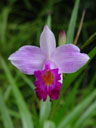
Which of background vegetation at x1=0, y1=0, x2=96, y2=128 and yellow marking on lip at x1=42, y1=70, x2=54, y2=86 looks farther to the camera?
background vegetation at x1=0, y1=0, x2=96, y2=128

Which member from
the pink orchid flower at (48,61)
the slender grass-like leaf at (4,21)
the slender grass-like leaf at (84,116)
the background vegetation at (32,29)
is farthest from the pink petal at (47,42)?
the slender grass-like leaf at (4,21)

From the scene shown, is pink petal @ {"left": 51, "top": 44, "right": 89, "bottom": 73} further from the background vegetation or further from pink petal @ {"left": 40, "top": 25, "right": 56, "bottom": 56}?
Result: the background vegetation

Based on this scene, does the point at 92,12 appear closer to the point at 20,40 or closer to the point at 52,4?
the point at 52,4

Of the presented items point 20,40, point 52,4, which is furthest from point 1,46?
point 52,4

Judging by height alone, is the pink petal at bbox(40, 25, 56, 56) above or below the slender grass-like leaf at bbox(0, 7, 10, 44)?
below

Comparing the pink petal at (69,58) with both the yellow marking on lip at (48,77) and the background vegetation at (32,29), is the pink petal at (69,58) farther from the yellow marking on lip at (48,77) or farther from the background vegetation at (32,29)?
the background vegetation at (32,29)

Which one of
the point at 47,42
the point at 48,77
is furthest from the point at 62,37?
the point at 48,77

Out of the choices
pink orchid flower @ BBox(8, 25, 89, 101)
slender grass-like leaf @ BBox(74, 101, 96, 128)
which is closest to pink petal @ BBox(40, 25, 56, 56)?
pink orchid flower @ BBox(8, 25, 89, 101)
